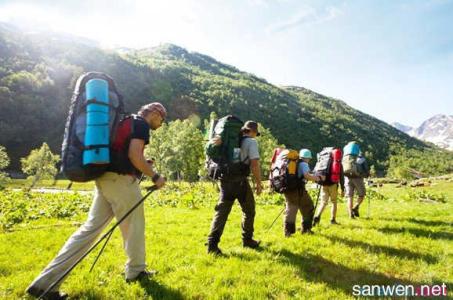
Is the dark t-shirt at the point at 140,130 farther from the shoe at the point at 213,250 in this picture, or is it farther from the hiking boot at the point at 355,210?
the hiking boot at the point at 355,210

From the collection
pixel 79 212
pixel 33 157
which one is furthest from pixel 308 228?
pixel 33 157

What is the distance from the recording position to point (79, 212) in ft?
52.6

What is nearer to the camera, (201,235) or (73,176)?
(73,176)

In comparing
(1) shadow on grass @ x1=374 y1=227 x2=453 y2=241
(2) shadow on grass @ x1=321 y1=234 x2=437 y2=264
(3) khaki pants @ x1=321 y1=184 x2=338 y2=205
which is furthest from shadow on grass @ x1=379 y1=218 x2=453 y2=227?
(2) shadow on grass @ x1=321 y1=234 x2=437 y2=264

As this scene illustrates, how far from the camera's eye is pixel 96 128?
5164 millimetres

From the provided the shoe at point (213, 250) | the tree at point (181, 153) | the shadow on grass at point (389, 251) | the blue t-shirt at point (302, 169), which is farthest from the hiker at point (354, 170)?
the tree at point (181, 153)

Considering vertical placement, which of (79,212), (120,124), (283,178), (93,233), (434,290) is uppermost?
(120,124)

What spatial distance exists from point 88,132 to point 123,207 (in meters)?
1.40

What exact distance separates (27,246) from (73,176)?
5.17 meters

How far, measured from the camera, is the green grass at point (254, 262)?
5863 mm

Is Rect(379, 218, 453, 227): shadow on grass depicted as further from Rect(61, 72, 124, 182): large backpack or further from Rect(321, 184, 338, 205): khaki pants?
Rect(61, 72, 124, 182): large backpack

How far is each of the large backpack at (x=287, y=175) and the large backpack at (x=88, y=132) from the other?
18.0ft

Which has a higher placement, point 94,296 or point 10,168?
point 94,296

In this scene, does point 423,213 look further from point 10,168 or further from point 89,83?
point 10,168
